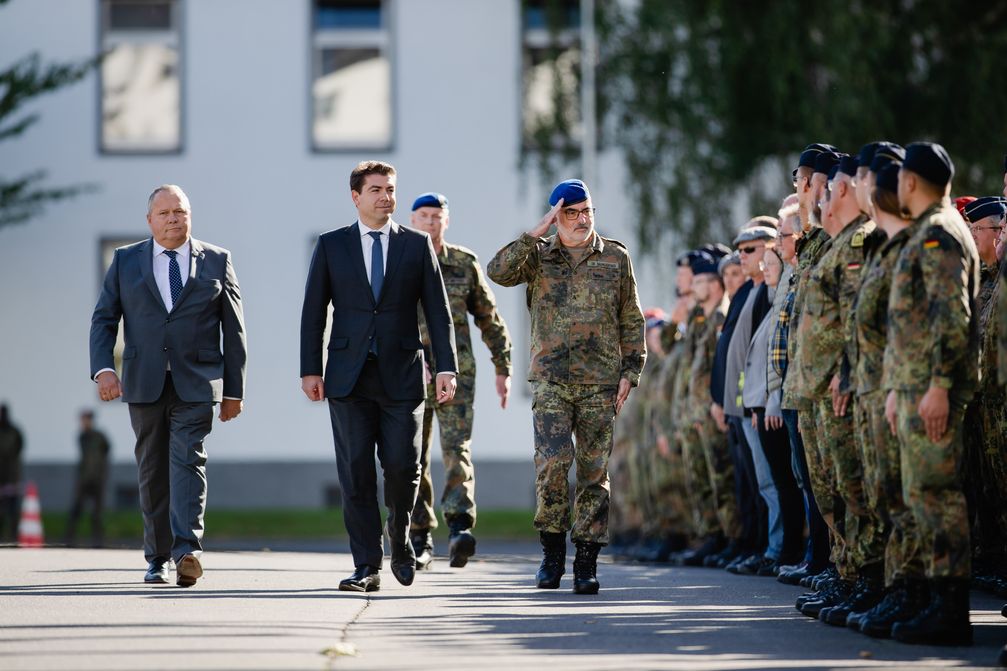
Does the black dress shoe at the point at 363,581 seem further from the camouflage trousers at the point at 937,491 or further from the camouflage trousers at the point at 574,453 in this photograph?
the camouflage trousers at the point at 937,491

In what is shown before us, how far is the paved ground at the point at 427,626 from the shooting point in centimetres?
663

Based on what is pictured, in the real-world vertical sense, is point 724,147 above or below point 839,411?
above

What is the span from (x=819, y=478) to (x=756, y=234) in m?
3.75

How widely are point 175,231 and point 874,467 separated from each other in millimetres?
4571

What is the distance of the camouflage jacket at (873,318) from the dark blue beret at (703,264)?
5793 millimetres

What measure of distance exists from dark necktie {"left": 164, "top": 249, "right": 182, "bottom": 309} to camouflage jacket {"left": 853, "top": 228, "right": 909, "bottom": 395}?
4.27 m

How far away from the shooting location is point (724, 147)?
73.3ft

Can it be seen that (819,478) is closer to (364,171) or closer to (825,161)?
(825,161)

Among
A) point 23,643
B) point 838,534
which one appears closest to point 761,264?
point 838,534

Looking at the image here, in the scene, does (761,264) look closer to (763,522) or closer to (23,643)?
(763,522)

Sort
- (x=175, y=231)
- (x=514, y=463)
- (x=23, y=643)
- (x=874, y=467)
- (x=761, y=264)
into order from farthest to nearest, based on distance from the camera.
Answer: (x=514, y=463) < (x=761, y=264) < (x=175, y=231) < (x=874, y=467) < (x=23, y=643)

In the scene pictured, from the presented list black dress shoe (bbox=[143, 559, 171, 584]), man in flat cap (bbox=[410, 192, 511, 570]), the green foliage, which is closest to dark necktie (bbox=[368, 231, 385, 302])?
man in flat cap (bbox=[410, 192, 511, 570])

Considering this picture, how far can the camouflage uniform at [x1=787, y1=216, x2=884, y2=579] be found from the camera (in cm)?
817

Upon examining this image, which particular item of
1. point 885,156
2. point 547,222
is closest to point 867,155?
point 885,156
